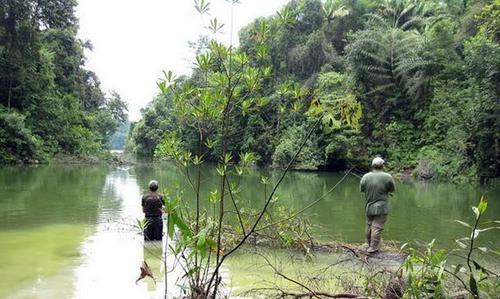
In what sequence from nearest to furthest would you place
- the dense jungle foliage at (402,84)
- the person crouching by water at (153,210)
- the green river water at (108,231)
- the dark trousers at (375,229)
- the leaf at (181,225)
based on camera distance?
the leaf at (181,225) < the green river water at (108,231) < the dark trousers at (375,229) < the person crouching by water at (153,210) < the dense jungle foliage at (402,84)

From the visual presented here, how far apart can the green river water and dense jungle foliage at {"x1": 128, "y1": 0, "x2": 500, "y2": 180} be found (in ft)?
16.7

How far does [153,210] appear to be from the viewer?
7.71 m

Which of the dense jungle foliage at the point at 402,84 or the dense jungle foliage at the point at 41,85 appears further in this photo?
the dense jungle foliage at the point at 41,85

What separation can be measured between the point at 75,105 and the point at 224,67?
37.8m

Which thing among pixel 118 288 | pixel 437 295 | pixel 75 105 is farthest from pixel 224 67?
pixel 75 105

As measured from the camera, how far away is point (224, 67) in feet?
13.4

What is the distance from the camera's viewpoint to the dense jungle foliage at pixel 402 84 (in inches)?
836

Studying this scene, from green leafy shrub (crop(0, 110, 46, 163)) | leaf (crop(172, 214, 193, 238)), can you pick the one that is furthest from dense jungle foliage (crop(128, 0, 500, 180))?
leaf (crop(172, 214, 193, 238))

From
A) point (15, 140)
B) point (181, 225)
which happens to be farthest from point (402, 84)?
point (181, 225)

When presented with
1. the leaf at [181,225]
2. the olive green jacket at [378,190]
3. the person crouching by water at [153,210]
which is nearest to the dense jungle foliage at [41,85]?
the person crouching by water at [153,210]

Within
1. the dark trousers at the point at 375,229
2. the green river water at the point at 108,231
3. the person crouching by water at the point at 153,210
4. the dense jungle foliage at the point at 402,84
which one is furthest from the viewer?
the dense jungle foliage at the point at 402,84

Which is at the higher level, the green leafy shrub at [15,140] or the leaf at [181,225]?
the green leafy shrub at [15,140]

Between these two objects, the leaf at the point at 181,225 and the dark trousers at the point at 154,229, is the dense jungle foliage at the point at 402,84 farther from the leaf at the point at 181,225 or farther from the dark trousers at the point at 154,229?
the leaf at the point at 181,225

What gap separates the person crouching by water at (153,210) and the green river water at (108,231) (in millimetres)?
314
